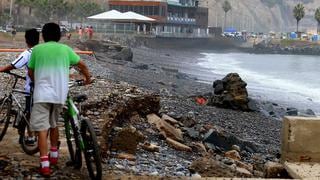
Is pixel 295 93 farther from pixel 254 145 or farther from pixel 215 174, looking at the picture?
pixel 215 174

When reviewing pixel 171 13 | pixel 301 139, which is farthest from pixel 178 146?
pixel 171 13

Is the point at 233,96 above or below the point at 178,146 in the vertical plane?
below

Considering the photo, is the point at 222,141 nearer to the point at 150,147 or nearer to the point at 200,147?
the point at 200,147

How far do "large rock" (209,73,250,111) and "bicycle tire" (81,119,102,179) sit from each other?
15.2m

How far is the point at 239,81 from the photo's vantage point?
21.5m

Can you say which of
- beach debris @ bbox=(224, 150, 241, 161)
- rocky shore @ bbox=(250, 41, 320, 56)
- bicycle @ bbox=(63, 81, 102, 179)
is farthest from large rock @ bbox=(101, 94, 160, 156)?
rocky shore @ bbox=(250, 41, 320, 56)

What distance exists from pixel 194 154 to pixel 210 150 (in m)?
1.08

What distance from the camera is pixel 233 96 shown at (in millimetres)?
21469

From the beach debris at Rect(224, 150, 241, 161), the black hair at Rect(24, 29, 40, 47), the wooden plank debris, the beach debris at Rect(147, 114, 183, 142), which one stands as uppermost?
the black hair at Rect(24, 29, 40, 47)

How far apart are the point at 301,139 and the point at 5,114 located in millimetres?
4415

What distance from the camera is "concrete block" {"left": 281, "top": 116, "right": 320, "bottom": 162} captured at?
26.2 ft

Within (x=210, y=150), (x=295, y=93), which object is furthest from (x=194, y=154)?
(x=295, y=93)

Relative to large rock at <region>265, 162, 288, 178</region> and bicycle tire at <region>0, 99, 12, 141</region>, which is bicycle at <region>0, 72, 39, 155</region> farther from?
large rock at <region>265, 162, 288, 178</region>

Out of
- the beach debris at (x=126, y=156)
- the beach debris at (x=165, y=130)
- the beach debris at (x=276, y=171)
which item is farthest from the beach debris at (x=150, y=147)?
the beach debris at (x=276, y=171)
